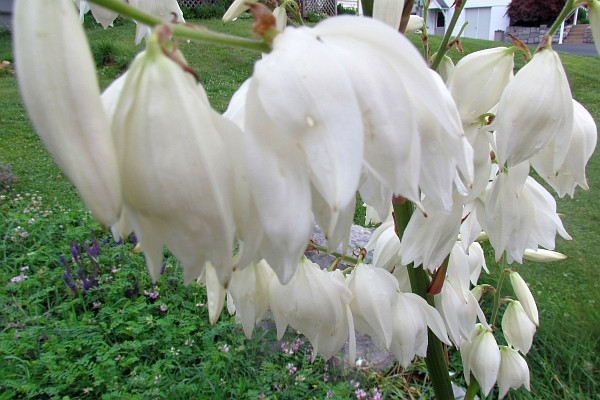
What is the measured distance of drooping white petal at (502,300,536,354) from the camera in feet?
3.29

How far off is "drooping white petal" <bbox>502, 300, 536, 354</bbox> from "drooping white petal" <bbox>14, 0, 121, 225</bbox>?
0.90m

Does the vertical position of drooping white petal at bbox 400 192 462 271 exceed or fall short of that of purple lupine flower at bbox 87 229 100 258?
it exceeds it

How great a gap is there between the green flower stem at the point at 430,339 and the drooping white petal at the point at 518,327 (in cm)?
19

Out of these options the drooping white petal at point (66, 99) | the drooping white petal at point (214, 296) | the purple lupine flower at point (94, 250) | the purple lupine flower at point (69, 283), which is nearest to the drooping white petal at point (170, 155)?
the drooping white petal at point (66, 99)

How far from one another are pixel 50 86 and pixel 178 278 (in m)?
1.87

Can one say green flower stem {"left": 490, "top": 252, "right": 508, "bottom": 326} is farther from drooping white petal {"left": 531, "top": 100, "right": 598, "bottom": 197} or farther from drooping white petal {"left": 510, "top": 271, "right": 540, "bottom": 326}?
drooping white petal {"left": 531, "top": 100, "right": 598, "bottom": 197}

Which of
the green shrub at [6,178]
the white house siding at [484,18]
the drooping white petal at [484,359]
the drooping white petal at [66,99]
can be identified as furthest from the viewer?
the white house siding at [484,18]

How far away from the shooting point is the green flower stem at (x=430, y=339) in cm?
78

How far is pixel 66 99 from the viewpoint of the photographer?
29 centimetres

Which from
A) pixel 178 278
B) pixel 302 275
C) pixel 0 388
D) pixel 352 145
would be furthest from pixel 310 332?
pixel 178 278

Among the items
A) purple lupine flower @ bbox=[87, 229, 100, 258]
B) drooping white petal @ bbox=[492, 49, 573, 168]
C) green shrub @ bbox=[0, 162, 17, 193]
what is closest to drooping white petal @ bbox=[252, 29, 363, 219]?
drooping white petal @ bbox=[492, 49, 573, 168]

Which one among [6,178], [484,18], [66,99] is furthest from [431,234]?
[484,18]

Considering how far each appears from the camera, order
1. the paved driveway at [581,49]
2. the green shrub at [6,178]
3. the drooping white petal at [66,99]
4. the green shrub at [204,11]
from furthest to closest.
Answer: the paved driveway at [581,49]
the green shrub at [204,11]
the green shrub at [6,178]
the drooping white petal at [66,99]

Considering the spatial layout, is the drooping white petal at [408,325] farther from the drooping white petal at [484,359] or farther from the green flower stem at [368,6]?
the green flower stem at [368,6]
